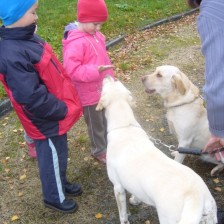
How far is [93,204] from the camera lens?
3855mm

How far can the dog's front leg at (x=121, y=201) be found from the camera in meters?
3.20

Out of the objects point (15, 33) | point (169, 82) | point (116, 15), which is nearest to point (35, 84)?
point (15, 33)

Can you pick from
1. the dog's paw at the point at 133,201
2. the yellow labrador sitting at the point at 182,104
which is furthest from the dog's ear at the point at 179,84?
the dog's paw at the point at 133,201

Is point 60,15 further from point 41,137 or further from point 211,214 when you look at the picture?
point 211,214

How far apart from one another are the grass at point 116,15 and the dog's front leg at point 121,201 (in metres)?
4.66

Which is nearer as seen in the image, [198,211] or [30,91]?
[198,211]

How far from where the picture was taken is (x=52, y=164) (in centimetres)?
344

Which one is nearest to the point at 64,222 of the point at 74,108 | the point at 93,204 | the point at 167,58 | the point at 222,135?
the point at 93,204

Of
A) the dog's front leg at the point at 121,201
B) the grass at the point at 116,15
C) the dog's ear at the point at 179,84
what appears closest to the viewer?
the dog's front leg at the point at 121,201

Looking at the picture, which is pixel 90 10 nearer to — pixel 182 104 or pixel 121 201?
pixel 182 104

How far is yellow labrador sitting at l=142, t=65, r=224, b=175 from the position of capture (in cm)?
388

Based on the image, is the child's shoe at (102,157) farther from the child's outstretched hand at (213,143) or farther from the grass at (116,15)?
the grass at (116,15)

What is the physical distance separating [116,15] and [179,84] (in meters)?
6.22

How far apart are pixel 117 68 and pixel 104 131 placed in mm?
2680
